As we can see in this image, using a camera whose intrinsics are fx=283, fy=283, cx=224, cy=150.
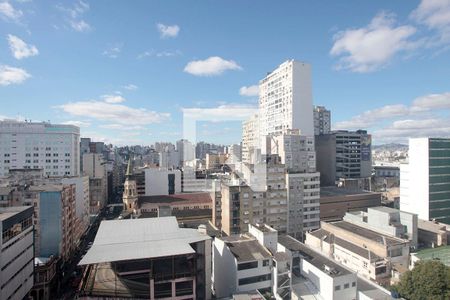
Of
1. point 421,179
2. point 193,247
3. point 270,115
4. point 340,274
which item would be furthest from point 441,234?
point 270,115

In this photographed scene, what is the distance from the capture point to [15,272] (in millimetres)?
20094

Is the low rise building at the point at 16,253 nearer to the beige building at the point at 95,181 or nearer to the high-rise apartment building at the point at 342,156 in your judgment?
the beige building at the point at 95,181

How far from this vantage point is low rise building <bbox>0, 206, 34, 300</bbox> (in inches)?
740

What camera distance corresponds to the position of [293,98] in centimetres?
5053

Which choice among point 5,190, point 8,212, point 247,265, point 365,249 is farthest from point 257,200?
point 5,190

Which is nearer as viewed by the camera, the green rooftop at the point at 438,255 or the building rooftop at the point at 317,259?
the building rooftop at the point at 317,259

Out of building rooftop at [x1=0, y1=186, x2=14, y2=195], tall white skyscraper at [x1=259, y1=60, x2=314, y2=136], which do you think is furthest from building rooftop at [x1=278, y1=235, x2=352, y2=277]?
tall white skyscraper at [x1=259, y1=60, x2=314, y2=136]

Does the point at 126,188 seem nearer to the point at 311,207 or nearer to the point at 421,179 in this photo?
the point at 311,207

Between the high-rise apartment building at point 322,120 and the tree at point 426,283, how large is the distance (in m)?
55.4

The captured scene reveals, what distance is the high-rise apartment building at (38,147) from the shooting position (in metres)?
52.8

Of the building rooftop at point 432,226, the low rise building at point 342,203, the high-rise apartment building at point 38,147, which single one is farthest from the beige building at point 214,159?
the building rooftop at point 432,226

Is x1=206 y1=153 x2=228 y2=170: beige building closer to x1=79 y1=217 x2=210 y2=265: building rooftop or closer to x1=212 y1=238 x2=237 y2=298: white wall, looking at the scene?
x1=212 y1=238 x2=237 y2=298: white wall

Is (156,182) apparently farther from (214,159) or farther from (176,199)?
(214,159)

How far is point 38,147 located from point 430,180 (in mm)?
64260
